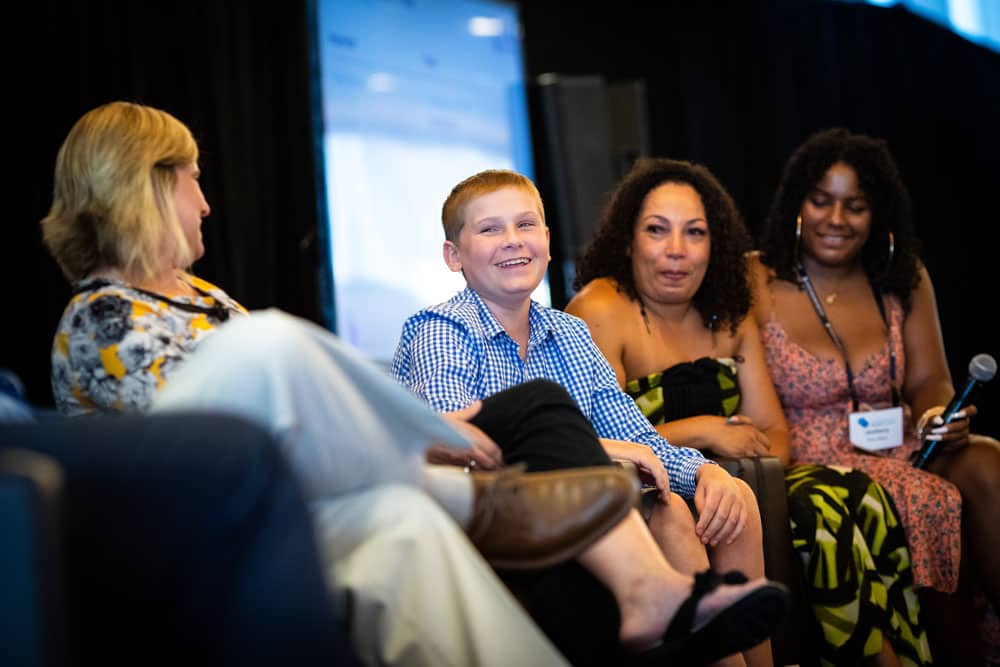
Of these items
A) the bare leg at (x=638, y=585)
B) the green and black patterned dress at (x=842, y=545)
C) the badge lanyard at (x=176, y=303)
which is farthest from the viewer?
the green and black patterned dress at (x=842, y=545)

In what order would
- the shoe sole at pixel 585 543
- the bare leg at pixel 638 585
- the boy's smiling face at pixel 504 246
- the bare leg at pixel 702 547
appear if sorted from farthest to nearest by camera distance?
the boy's smiling face at pixel 504 246
the bare leg at pixel 702 547
the bare leg at pixel 638 585
the shoe sole at pixel 585 543

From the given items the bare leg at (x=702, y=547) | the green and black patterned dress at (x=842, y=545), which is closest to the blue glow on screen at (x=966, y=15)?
the green and black patterned dress at (x=842, y=545)

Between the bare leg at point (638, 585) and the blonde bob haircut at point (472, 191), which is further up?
the blonde bob haircut at point (472, 191)

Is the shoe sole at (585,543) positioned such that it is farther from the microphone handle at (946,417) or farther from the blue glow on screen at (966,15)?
the blue glow on screen at (966,15)

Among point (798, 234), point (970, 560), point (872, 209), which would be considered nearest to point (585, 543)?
point (970, 560)

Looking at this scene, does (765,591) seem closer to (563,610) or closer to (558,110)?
(563,610)

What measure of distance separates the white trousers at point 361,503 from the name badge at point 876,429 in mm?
1643

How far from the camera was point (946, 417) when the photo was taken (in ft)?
8.97

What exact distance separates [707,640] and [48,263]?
2303mm

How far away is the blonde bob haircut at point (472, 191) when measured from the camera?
2350 millimetres

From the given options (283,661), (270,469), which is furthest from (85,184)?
(283,661)

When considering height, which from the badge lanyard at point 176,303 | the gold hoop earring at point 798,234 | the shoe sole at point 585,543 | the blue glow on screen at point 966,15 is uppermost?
the blue glow on screen at point 966,15

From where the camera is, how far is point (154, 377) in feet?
6.03

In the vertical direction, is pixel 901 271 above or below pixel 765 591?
above
